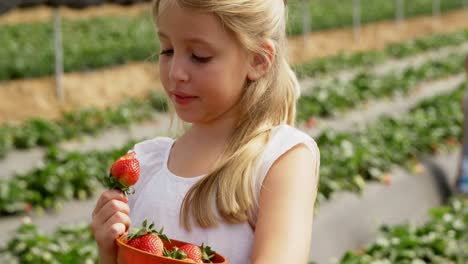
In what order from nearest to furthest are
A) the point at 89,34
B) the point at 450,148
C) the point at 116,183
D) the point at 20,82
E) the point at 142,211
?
Answer: the point at 116,183 → the point at 142,211 → the point at 450,148 → the point at 20,82 → the point at 89,34

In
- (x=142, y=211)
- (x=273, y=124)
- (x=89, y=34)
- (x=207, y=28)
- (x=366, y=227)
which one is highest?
(x=207, y=28)

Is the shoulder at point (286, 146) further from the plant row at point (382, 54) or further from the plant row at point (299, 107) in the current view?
the plant row at point (382, 54)

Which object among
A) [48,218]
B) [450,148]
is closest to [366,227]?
[48,218]

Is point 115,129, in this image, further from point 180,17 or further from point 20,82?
point 180,17

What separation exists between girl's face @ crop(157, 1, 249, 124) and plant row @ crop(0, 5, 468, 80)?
8.47m

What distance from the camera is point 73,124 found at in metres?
9.28

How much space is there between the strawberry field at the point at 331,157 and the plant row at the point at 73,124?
0.04ft

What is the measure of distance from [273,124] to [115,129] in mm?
7323

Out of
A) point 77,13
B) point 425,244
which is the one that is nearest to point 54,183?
point 425,244

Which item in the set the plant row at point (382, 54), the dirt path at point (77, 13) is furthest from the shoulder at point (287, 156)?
the dirt path at point (77, 13)

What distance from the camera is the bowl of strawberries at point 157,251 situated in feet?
5.97

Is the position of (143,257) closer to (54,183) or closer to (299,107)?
(54,183)

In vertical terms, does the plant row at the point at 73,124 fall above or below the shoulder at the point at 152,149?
below

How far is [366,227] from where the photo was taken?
6.52 m
